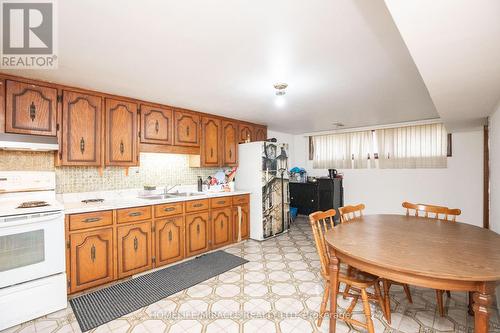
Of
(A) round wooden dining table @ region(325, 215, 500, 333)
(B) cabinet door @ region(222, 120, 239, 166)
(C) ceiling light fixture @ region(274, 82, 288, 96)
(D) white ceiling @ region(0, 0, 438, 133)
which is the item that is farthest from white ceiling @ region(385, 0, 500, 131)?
(B) cabinet door @ region(222, 120, 239, 166)

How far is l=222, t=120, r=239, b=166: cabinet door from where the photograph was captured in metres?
4.19

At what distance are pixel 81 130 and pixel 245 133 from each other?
2.67 metres

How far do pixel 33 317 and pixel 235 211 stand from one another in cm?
256

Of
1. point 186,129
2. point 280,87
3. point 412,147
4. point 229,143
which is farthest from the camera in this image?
point 412,147

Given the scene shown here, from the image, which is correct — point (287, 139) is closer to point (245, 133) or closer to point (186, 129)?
point (245, 133)

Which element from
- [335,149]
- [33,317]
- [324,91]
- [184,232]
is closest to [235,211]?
[184,232]

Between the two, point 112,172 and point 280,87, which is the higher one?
point 280,87

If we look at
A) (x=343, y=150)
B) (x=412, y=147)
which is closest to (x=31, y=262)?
(x=343, y=150)

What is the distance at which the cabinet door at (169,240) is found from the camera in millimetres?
2965

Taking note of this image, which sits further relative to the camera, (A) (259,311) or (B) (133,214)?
(B) (133,214)

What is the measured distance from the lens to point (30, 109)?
7.70ft

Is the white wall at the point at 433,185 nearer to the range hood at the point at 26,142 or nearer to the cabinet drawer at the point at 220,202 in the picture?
the cabinet drawer at the point at 220,202

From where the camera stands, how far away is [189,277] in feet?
9.09

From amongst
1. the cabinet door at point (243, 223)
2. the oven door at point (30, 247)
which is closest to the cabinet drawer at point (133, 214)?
the oven door at point (30, 247)
